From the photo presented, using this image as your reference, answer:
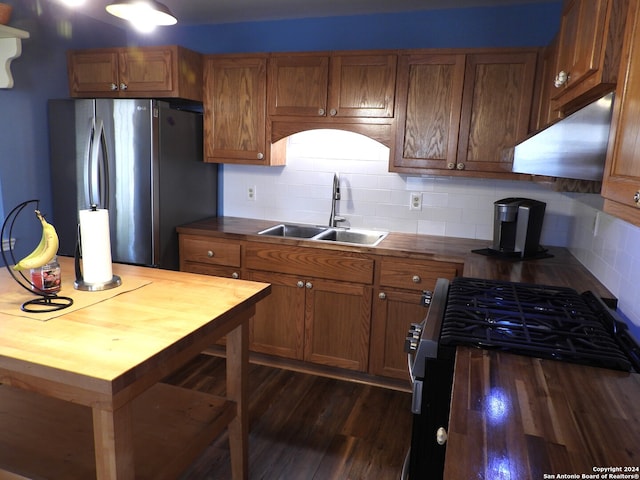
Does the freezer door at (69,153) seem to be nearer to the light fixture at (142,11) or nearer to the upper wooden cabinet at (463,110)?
the light fixture at (142,11)

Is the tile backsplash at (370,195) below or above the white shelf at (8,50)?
below

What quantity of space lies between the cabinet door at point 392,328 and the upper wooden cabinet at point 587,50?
129cm

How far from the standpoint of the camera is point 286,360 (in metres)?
3.03

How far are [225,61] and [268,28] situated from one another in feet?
1.49

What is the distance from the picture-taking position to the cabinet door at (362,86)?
277 centimetres

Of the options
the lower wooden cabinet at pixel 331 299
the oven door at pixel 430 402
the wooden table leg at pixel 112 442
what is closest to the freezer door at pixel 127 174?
the lower wooden cabinet at pixel 331 299

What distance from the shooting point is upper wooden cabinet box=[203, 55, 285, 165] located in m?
3.02

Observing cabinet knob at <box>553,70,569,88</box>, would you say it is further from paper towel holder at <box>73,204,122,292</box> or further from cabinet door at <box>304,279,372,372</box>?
paper towel holder at <box>73,204,122,292</box>

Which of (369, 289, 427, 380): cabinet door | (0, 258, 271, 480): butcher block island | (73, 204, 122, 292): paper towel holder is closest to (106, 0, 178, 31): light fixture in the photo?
(73, 204, 122, 292): paper towel holder

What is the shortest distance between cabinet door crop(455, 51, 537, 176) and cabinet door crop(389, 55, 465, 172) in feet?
0.20

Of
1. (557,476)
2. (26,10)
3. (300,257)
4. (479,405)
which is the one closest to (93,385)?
(479,405)

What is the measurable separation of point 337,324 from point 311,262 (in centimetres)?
42

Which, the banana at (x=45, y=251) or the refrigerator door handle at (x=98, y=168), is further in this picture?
the refrigerator door handle at (x=98, y=168)

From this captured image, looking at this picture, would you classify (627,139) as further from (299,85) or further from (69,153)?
(69,153)
